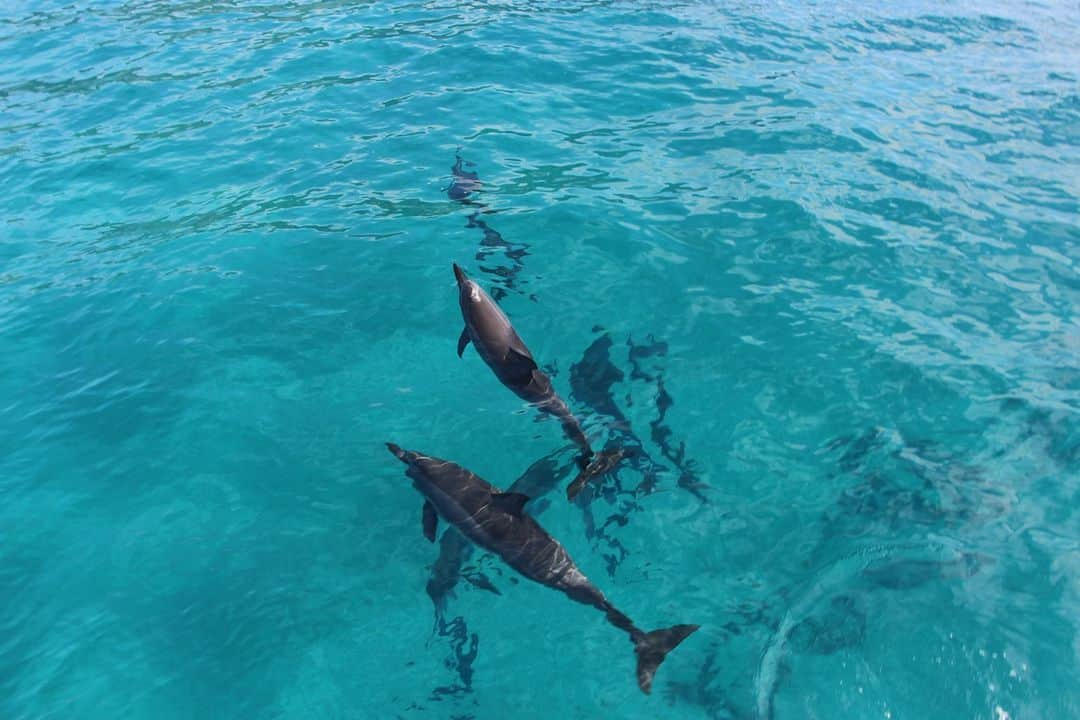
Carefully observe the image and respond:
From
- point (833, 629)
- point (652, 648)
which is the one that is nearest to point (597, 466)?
point (652, 648)

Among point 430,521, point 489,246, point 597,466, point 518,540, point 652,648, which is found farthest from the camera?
point 489,246

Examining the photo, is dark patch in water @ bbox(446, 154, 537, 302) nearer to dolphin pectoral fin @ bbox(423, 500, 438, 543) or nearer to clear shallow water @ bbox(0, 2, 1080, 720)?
clear shallow water @ bbox(0, 2, 1080, 720)

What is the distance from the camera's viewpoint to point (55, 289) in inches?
467

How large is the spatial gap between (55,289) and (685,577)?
1131 cm

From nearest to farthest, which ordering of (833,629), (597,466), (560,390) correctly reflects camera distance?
1. (833,629)
2. (597,466)
3. (560,390)

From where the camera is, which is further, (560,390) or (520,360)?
(560,390)

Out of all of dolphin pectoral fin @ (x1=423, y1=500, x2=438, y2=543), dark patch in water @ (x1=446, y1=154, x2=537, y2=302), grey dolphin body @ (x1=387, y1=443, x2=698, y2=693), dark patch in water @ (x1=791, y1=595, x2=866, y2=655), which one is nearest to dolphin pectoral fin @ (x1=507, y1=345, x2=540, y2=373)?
grey dolphin body @ (x1=387, y1=443, x2=698, y2=693)

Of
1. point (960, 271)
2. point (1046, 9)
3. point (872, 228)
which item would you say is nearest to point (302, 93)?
point (872, 228)

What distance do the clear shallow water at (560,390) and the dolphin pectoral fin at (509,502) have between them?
1.05 metres

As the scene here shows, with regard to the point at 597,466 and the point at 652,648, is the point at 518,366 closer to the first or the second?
the point at 597,466

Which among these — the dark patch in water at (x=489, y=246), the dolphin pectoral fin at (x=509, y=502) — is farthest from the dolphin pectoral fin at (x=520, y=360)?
the dark patch in water at (x=489, y=246)

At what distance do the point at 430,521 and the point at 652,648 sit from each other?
8.02 ft

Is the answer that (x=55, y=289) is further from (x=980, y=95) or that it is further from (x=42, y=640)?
(x=980, y=95)

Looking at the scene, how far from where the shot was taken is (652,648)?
20.4 ft
